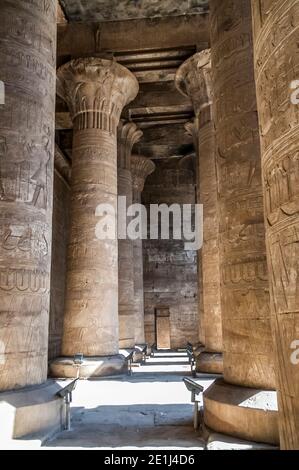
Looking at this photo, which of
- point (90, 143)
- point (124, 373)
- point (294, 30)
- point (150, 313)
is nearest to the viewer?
point (294, 30)

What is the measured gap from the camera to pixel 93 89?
35.7 ft

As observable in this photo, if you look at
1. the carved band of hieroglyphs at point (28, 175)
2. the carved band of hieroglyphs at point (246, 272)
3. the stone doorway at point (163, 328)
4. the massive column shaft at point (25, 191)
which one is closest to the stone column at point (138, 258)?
the stone doorway at point (163, 328)

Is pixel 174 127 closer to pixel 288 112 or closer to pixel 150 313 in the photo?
pixel 150 313

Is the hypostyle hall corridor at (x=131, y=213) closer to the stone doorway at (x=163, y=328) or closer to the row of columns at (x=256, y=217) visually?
the row of columns at (x=256, y=217)

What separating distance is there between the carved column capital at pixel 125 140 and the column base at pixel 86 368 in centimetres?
693

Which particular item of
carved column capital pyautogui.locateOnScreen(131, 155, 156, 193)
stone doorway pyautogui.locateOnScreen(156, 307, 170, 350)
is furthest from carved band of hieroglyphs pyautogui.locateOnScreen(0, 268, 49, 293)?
stone doorway pyautogui.locateOnScreen(156, 307, 170, 350)

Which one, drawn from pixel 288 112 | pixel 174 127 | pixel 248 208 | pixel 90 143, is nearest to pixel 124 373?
pixel 90 143

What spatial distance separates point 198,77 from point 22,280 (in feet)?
27.4

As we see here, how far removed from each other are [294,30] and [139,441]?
13.1ft

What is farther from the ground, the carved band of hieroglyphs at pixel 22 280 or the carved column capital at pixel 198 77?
the carved column capital at pixel 198 77

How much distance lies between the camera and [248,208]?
187 inches

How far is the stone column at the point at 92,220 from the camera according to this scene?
376 inches

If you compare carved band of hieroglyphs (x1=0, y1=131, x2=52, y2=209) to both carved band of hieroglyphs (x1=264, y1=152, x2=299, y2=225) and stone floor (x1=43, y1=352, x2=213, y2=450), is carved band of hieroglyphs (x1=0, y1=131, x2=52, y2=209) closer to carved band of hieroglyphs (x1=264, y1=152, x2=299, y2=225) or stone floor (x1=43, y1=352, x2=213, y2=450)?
stone floor (x1=43, y1=352, x2=213, y2=450)

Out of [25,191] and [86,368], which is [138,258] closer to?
[86,368]
